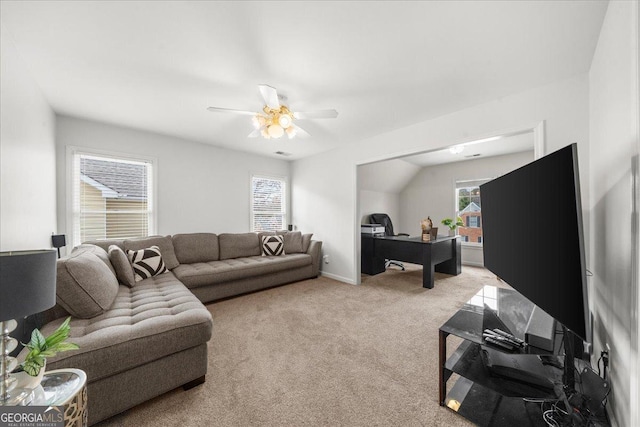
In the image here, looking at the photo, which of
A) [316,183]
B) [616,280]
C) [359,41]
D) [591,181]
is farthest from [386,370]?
[316,183]

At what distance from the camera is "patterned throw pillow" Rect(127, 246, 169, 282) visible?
2805 mm

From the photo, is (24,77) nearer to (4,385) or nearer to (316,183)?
(4,385)

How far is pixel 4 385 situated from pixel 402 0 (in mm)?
2540

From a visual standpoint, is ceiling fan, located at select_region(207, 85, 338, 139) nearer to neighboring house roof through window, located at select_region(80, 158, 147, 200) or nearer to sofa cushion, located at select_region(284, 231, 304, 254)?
neighboring house roof through window, located at select_region(80, 158, 147, 200)

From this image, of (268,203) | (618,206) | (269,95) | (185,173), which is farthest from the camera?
(268,203)

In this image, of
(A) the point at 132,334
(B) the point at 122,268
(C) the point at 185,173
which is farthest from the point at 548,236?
(C) the point at 185,173

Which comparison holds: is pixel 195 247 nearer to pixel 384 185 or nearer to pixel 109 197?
pixel 109 197

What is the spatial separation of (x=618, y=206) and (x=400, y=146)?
95.0 inches


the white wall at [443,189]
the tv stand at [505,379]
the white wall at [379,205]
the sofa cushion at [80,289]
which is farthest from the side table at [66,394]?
the white wall at [443,189]

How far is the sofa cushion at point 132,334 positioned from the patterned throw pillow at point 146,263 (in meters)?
0.87

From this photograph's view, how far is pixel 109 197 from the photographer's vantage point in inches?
133

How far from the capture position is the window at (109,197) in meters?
3.14

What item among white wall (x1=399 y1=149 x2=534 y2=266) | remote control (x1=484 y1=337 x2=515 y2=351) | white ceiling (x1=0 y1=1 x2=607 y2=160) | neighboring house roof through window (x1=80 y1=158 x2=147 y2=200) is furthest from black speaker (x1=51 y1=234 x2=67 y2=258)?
white wall (x1=399 y1=149 x2=534 y2=266)

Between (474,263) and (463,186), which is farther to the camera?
(463,186)
